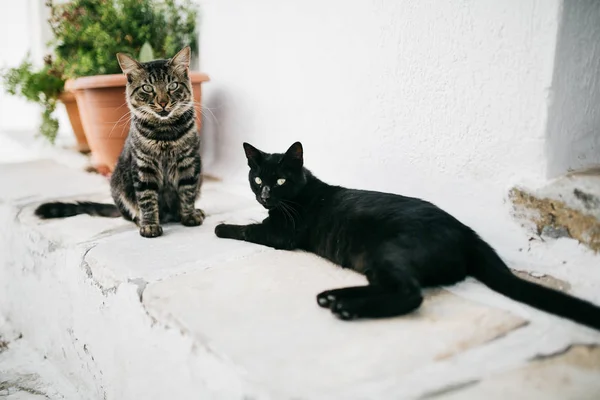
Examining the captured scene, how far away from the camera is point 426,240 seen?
1.32 metres

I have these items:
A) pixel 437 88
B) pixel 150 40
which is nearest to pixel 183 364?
pixel 437 88

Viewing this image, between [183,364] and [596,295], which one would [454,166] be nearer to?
[596,295]

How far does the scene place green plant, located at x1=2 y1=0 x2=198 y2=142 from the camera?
8.64ft

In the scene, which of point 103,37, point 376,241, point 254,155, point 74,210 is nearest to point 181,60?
point 254,155

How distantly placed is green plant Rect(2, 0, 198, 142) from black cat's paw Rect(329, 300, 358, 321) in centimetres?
190

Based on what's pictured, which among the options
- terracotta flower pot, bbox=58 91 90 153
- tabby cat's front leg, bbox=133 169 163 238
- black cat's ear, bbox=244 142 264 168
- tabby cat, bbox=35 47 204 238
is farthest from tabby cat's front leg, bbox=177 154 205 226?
terracotta flower pot, bbox=58 91 90 153

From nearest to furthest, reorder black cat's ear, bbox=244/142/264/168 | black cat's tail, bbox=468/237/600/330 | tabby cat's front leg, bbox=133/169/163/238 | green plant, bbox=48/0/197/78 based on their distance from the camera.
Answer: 1. black cat's tail, bbox=468/237/600/330
2. black cat's ear, bbox=244/142/264/168
3. tabby cat's front leg, bbox=133/169/163/238
4. green plant, bbox=48/0/197/78

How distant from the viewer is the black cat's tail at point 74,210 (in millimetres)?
2072

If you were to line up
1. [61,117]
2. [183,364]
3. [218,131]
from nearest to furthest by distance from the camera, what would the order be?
[183,364]
[218,131]
[61,117]

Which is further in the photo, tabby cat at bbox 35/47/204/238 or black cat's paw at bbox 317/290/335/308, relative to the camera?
tabby cat at bbox 35/47/204/238

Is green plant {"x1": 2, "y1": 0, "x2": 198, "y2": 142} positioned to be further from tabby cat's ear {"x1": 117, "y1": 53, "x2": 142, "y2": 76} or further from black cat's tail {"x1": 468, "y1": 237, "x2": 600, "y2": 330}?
black cat's tail {"x1": 468, "y1": 237, "x2": 600, "y2": 330}

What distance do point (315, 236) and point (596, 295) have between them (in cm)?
83

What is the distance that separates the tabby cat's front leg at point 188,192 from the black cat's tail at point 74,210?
36cm

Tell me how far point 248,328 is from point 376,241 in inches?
18.2
